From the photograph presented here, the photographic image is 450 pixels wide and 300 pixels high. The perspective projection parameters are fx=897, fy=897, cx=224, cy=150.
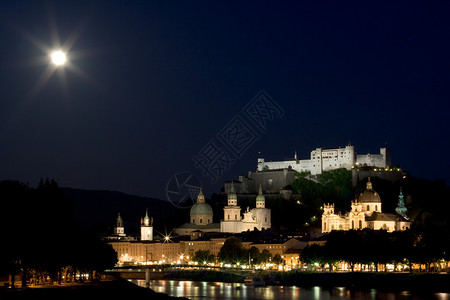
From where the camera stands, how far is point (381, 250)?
76750mm

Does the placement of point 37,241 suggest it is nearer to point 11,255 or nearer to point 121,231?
point 11,255

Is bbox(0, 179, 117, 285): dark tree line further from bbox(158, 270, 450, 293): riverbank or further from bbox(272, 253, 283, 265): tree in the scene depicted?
bbox(272, 253, 283, 265): tree

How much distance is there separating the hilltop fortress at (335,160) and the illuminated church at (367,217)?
12.1 metres

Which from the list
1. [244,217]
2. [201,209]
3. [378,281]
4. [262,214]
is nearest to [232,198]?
[244,217]

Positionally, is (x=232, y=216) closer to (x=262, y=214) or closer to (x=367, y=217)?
(x=262, y=214)

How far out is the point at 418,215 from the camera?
100500mm

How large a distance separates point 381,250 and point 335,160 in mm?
37896

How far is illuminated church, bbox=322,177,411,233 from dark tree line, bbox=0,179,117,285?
50204 mm

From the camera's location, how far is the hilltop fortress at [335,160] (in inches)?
4429

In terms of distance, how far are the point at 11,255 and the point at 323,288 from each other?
113ft

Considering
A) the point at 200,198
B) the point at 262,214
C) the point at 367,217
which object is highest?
the point at 200,198

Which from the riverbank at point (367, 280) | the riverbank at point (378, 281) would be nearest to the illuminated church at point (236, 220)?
the riverbank at point (367, 280)

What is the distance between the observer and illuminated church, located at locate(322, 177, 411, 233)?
307ft

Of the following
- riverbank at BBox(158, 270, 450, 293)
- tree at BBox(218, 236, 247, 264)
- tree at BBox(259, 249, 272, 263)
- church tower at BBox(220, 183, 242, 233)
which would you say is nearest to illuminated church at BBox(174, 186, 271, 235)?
church tower at BBox(220, 183, 242, 233)
